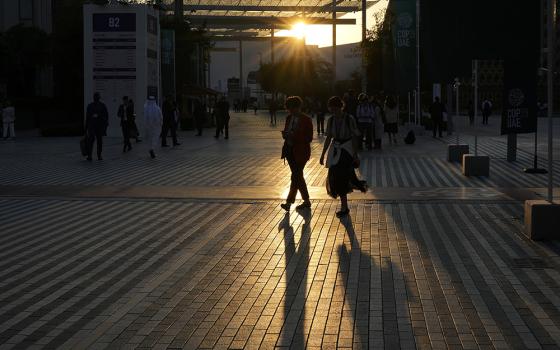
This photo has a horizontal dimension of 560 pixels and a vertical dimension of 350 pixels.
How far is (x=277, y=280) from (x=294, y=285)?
0.84 feet

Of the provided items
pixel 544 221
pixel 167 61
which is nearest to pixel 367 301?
pixel 544 221

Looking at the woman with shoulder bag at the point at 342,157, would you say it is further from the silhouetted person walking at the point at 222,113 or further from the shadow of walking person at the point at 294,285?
the silhouetted person walking at the point at 222,113

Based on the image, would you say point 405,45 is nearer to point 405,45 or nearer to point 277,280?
point 405,45

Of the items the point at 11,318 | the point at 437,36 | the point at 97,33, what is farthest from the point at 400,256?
the point at 97,33

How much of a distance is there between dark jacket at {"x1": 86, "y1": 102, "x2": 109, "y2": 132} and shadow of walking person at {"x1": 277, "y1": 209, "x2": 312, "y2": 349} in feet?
37.2

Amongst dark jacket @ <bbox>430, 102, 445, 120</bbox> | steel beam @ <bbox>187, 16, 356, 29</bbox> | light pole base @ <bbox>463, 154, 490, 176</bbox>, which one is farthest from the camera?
steel beam @ <bbox>187, 16, 356, 29</bbox>

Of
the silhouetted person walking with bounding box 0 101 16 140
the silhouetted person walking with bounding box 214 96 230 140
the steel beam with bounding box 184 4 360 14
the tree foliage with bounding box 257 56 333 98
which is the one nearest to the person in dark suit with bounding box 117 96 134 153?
the silhouetted person walking with bounding box 214 96 230 140

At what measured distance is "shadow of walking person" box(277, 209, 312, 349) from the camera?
5664 millimetres

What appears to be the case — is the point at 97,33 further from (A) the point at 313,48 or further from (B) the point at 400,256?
(A) the point at 313,48

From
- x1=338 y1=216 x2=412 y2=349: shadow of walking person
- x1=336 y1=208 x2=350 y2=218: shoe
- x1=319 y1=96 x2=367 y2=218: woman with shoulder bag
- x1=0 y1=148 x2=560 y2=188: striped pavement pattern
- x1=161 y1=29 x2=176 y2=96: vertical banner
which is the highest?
x1=161 y1=29 x2=176 y2=96: vertical banner

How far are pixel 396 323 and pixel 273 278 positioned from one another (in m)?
1.74

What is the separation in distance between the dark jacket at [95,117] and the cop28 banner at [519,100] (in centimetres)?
942

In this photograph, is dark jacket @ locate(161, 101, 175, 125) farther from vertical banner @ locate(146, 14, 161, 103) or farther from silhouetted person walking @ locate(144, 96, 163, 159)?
vertical banner @ locate(146, 14, 161, 103)

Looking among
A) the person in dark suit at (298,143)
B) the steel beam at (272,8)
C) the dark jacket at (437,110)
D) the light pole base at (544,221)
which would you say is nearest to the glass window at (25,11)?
the steel beam at (272,8)
